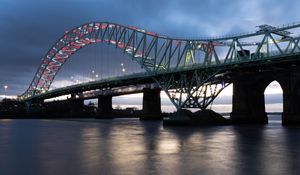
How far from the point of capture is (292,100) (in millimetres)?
66312

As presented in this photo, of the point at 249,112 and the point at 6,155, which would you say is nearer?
the point at 6,155

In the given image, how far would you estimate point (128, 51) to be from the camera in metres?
90.8

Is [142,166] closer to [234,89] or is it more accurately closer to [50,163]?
[50,163]

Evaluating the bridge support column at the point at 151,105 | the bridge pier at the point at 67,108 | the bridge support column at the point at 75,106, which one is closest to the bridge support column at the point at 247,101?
the bridge support column at the point at 151,105

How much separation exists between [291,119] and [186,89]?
56.6ft

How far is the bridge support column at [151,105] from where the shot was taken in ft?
372

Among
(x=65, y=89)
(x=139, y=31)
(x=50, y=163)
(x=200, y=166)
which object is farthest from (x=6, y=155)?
(x=65, y=89)

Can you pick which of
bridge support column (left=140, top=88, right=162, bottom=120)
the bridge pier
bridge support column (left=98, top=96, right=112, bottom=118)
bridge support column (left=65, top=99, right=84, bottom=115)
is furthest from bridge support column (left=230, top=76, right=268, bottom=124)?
bridge support column (left=65, top=99, right=84, bottom=115)

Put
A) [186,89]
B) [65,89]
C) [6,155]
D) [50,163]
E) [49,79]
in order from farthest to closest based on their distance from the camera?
[49,79] → [65,89] → [186,89] → [6,155] → [50,163]

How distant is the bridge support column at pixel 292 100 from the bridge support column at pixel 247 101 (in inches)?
294

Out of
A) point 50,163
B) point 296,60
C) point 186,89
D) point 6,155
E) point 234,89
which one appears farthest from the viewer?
point 234,89

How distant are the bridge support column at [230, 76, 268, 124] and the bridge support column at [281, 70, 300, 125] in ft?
24.5

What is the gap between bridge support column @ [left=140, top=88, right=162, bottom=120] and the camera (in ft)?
372

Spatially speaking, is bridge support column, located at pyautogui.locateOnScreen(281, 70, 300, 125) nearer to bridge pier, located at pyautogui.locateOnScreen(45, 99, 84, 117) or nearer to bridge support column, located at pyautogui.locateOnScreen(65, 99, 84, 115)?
bridge pier, located at pyautogui.locateOnScreen(45, 99, 84, 117)
